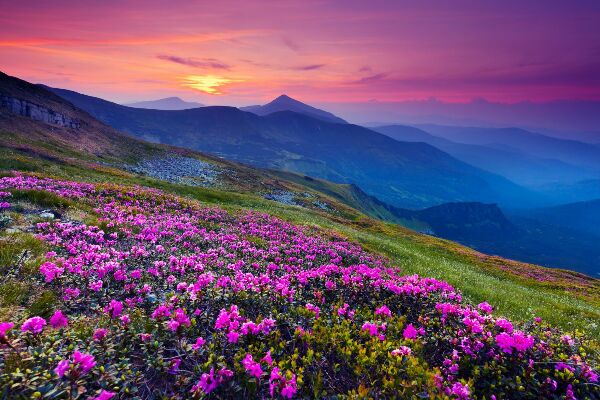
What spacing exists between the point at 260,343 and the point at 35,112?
103 metres

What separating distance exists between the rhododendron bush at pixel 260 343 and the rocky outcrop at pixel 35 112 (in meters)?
92.2

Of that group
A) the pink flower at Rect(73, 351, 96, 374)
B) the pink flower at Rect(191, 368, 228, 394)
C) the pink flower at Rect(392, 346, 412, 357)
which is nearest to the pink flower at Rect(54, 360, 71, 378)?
the pink flower at Rect(73, 351, 96, 374)

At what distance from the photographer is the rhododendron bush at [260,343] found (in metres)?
4.67

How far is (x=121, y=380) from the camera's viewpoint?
4.65 meters

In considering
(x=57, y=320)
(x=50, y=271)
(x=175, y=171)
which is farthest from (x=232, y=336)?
Result: (x=175, y=171)

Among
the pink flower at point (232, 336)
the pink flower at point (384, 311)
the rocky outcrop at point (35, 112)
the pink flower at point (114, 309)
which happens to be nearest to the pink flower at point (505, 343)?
the pink flower at point (384, 311)

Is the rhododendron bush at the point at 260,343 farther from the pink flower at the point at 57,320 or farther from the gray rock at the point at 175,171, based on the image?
the gray rock at the point at 175,171

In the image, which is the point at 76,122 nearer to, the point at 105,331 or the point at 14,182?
the point at 14,182

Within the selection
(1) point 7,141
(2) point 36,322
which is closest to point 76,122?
(1) point 7,141

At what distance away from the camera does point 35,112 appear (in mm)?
80375

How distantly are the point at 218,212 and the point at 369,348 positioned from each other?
60.7 ft

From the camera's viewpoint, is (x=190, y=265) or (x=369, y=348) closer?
(x=369, y=348)

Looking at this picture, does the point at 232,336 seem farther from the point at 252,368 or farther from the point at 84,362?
the point at 84,362

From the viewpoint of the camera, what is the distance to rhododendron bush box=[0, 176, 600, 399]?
467cm
